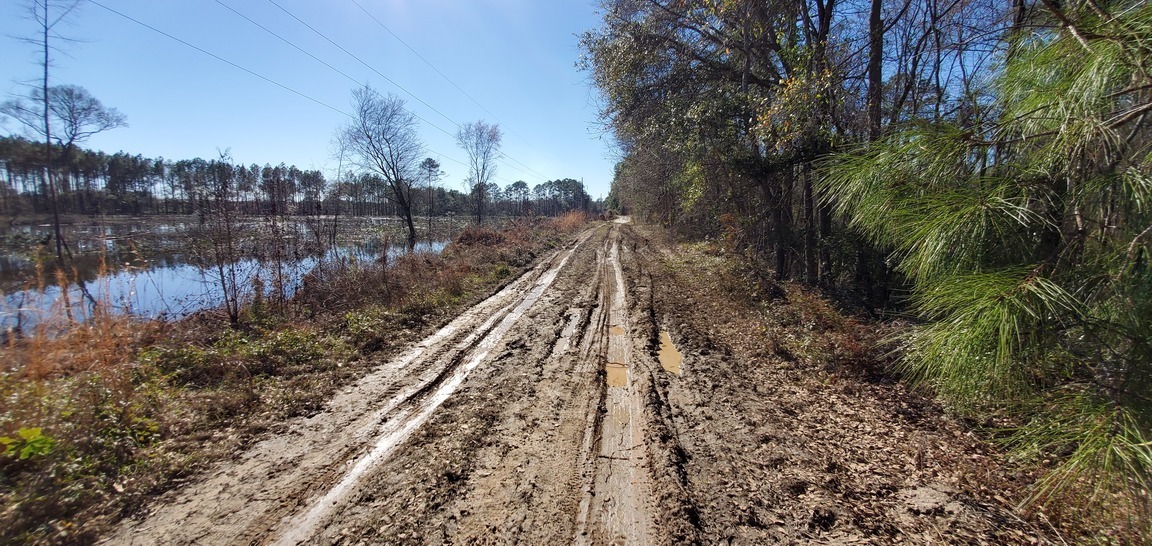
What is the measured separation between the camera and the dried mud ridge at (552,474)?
9.00 ft

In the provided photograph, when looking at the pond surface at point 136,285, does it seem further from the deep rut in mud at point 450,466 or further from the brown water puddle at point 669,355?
the brown water puddle at point 669,355

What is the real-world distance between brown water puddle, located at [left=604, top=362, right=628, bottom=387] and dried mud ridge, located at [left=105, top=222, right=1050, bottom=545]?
3 cm

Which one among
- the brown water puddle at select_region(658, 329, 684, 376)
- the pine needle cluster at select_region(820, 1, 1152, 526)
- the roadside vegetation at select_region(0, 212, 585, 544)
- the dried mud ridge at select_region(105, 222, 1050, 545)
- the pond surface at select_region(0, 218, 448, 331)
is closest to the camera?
the pine needle cluster at select_region(820, 1, 1152, 526)

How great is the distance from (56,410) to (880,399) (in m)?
8.16

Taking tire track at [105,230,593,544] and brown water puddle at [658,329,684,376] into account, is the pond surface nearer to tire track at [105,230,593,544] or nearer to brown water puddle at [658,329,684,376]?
tire track at [105,230,593,544]

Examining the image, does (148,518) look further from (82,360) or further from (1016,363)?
(1016,363)

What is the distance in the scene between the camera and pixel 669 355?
20.1ft

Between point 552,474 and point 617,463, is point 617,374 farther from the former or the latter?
point 552,474

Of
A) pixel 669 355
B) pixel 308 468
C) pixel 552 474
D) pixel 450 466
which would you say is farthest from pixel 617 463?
pixel 669 355

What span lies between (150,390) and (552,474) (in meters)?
4.57

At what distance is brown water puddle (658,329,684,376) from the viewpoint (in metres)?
5.66

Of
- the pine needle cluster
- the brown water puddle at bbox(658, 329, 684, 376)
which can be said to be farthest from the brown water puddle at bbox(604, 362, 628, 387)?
the pine needle cluster

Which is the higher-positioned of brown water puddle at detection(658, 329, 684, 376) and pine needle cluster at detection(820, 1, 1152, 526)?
pine needle cluster at detection(820, 1, 1152, 526)

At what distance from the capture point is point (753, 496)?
10.1ft
